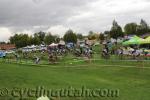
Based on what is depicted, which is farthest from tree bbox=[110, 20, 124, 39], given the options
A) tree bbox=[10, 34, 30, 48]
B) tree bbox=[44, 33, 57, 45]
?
tree bbox=[10, 34, 30, 48]

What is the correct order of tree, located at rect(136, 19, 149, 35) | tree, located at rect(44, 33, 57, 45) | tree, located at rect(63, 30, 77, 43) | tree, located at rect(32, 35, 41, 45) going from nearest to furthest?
tree, located at rect(136, 19, 149, 35) < tree, located at rect(63, 30, 77, 43) < tree, located at rect(32, 35, 41, 45) < tree, located at rect(44, 33, 57, 45)

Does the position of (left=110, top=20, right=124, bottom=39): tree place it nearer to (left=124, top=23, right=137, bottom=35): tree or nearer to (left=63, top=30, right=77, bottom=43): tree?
(left=63, top=30, right=77, bottom=43): tree

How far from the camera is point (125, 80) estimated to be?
26.8 meters

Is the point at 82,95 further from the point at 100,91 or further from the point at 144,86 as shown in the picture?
the point at 144,86

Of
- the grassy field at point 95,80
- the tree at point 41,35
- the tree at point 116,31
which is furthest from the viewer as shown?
the tree at point 41,35

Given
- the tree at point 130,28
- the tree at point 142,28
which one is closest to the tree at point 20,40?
the tree at point 130,28

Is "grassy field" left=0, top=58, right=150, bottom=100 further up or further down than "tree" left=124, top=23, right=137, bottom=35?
further down

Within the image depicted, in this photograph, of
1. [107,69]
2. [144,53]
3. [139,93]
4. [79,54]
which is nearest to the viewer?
[139,93]

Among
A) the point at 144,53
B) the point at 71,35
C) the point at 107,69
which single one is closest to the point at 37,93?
the point at 107,69

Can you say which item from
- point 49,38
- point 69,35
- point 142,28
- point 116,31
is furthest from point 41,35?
point 142,28

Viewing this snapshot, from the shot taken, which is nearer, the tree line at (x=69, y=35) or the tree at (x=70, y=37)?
the tree line at (x=69, y=35)

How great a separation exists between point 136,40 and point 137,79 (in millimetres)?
20836

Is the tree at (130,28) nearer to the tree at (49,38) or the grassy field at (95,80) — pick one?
the tree at (49,38)

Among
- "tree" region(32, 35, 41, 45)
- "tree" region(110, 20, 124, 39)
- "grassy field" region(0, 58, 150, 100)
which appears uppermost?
"tree" region(110, 20, 124, 39)
